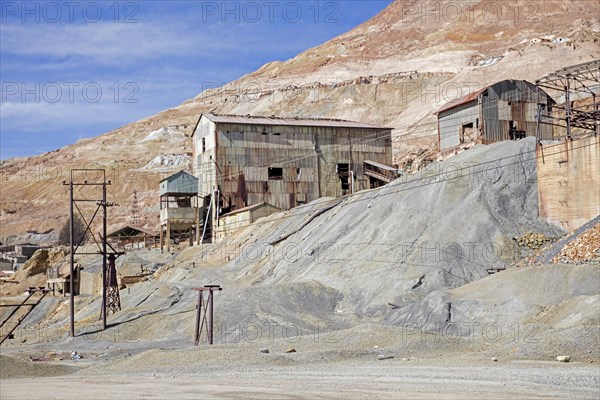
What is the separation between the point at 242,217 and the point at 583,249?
25.2 metres

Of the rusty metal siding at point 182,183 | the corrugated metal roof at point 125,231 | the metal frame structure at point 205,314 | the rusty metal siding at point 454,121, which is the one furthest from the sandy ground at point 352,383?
the corrugated metal roof at point 125,231

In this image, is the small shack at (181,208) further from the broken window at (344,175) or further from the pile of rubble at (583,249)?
the pile of rubble at (583,249)

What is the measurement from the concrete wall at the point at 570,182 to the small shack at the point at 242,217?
19664 mm

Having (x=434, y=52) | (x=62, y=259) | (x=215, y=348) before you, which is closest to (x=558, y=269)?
(x=215, y=348)

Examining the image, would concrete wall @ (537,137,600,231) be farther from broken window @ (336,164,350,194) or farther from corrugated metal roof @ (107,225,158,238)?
corrugated metal roof @ (107,225,158,238)

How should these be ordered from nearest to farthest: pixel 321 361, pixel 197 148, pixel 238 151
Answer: pixel 321 361 → pixel 238 151 → pixel 197 148

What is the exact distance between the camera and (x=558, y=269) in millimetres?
29125

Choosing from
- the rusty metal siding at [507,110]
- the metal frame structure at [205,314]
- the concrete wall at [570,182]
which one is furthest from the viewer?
the rusty metal siding at [507,110]

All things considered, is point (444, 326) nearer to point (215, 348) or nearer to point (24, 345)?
point (215, 348)

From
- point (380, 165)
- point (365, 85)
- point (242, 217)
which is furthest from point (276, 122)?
point (365, 85)

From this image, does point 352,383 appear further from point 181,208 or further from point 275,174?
point 181,208

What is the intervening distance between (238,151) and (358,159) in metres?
8.17

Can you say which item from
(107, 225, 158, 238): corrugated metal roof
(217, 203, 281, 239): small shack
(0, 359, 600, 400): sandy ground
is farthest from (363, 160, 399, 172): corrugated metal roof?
(0, 359, 600, 400): sandy ground

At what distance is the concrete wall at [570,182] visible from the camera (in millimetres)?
34125
